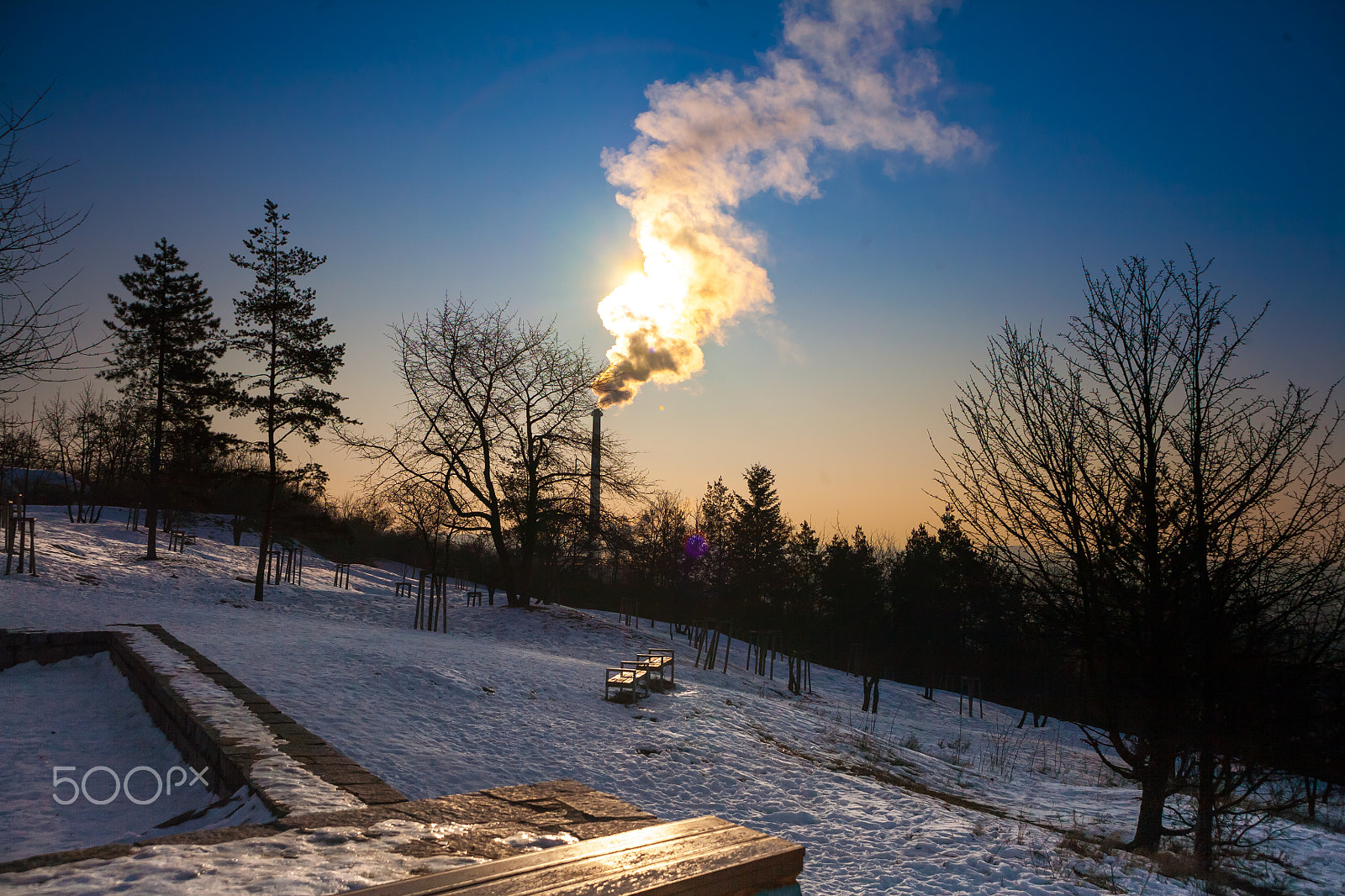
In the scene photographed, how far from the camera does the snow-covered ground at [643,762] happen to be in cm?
544

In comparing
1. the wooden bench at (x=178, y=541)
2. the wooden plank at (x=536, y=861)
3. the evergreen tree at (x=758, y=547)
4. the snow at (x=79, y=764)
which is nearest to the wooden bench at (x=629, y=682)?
the snow at (x=79, y=764)

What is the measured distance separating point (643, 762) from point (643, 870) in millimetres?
6263

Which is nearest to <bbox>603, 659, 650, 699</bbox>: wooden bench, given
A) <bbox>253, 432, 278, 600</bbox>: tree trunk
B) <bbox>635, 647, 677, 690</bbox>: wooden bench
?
<bbox>635, 647, 677, 690</bbox>: wooden bench

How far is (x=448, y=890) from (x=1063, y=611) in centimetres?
710

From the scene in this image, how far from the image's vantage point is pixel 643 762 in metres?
8.19

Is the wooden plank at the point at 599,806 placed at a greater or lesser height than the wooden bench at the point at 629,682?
greater

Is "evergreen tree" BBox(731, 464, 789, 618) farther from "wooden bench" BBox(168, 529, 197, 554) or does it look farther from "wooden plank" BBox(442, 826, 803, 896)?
"wooden plank" BBox(442, 826, 803, 896)

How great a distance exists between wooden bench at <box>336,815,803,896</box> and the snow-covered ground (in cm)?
94

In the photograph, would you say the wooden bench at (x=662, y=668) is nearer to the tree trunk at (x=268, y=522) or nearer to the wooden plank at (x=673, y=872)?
the wooden plank at (x=673, y=872)

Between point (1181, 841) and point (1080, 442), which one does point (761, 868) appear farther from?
point (1181, 841)

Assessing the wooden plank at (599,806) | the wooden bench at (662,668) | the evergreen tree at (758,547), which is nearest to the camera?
the wooden plank at (599,806)

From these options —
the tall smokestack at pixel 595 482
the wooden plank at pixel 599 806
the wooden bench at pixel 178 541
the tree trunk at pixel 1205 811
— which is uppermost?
the tall smokestack at pixel 595 482

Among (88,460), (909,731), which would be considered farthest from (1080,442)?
(88,460)

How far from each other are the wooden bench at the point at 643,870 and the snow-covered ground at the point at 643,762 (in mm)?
941
